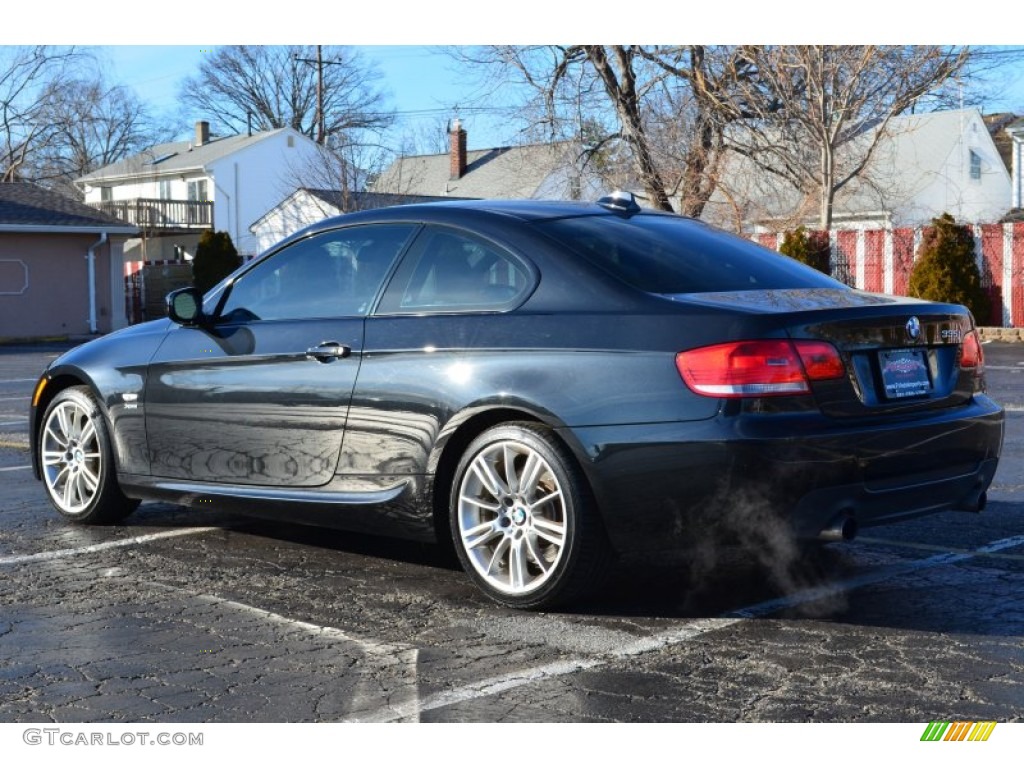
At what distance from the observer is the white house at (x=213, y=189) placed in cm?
5931

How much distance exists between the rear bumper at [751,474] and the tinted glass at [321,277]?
1.38 meters

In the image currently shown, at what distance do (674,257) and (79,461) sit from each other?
341 cm

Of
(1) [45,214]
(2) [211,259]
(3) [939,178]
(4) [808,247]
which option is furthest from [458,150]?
(4) [808,247]

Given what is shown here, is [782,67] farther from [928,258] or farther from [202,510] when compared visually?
[202,510]

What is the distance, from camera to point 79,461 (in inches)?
278

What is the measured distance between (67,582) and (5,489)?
9.43 ft

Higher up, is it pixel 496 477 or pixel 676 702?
pixel 496 477

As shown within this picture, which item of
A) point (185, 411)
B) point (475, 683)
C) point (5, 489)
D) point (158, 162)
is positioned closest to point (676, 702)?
point (475, 683)

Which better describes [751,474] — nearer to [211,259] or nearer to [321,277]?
[321,277]

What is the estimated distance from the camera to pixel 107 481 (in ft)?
22.7

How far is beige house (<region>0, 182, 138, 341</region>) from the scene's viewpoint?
37.4 metres

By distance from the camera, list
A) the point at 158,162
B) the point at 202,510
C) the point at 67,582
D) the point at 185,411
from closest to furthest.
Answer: the point at 67,582, the point at 185,411, the point at 202,510, the point at 158,162

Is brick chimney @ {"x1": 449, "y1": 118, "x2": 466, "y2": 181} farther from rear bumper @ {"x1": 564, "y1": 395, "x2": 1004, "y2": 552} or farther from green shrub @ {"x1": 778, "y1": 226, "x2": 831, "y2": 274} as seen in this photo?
rear bumper @ {"x1": 564, "y1": 395, "x2": 1004, "y2": 552}

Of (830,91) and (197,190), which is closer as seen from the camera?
(830,91)
